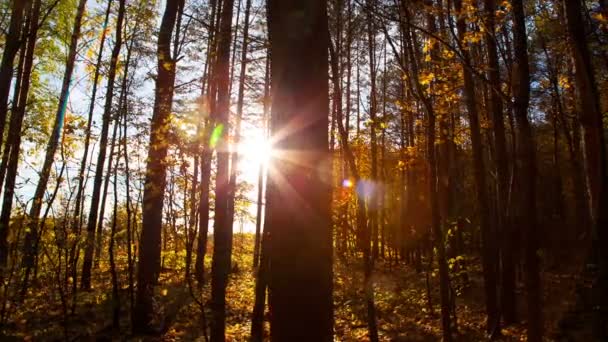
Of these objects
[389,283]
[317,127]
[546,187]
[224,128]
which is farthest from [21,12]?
[546,187]

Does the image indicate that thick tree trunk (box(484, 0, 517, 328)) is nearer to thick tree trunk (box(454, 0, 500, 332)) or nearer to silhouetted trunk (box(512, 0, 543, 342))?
thick tree trunk (box(454, 0, 500, 332))

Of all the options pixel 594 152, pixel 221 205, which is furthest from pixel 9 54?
pixel 594 152

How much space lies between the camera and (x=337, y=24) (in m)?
15.4

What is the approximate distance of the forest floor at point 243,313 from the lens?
A: 27.6ft

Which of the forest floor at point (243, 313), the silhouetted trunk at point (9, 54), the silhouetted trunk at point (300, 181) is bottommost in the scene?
the forest floor at point (243, 313)

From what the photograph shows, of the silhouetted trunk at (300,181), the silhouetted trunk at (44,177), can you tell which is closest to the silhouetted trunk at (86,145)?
the silhouetted trunk at (44,177)

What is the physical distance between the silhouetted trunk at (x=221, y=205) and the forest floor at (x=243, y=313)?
1.91 metres

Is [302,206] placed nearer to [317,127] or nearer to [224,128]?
[317,127]

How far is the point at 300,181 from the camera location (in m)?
1.92

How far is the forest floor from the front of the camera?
8.40 meters

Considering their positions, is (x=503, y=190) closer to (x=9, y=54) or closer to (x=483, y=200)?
(x=483, y=200)

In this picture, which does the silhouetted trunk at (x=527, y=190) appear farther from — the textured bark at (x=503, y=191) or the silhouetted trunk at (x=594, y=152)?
the textured bark at (x=503, y=191)

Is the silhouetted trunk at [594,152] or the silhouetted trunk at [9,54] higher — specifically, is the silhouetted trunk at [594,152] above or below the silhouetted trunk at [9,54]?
below

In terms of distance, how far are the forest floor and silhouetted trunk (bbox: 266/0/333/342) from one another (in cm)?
619
